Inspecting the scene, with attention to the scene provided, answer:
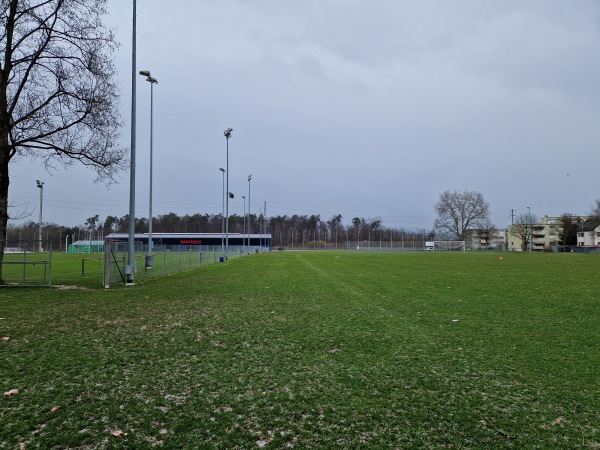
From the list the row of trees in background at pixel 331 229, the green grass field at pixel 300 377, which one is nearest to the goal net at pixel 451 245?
the row of trees in background at pixel 331 229

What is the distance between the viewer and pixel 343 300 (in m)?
12.2

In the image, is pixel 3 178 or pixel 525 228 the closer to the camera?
pixel 3 178

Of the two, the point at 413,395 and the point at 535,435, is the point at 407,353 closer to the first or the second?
the point at 413,395

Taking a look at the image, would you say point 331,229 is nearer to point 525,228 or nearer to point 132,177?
point 525,228

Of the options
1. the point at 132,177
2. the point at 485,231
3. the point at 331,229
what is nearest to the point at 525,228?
the point at 485,231

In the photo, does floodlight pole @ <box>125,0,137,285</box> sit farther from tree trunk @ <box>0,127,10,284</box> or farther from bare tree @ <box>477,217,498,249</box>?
bare tree @ <box>477,217,498,249</box>

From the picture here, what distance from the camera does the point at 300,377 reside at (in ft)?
16.6

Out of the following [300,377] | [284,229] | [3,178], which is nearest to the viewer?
[300,377]

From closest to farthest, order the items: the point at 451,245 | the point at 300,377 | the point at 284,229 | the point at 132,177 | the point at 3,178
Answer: the point at 300,377
the point at 3,178
the point at 132,177
the point at 451,245
the point at 284,229

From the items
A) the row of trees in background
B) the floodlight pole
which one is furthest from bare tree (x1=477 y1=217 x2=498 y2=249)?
the floodlight pole

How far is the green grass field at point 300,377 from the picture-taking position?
11.6ft

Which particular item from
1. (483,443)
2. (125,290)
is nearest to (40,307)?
(125,290)

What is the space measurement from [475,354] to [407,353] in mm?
1002

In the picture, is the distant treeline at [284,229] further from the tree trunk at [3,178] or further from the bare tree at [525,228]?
the tree trunk at [3,178]
